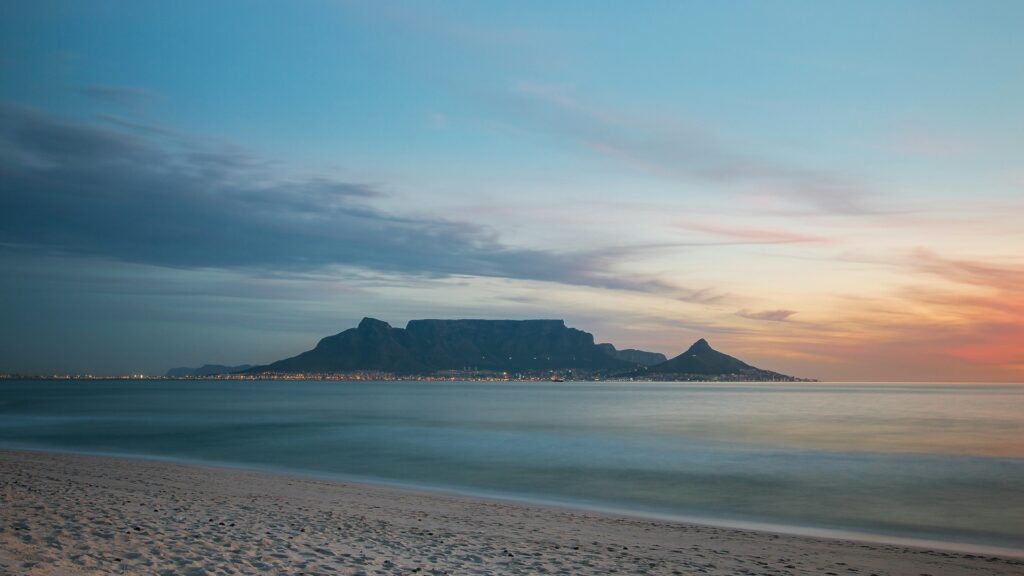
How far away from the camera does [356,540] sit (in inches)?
468

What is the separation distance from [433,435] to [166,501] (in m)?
36.4

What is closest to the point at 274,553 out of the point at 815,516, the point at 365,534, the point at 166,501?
the point at 365,534

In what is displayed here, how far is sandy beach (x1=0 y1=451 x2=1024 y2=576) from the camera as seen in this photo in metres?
9.50

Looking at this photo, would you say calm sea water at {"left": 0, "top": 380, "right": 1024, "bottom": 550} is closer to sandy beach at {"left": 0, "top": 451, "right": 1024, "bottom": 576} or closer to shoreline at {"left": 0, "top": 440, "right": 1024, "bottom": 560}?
shoreline at {"left": 0, "top": 440, "right": 1024, "bottom": 560}

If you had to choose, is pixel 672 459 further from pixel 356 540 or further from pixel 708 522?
pixel 356 540

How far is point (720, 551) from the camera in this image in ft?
44.6

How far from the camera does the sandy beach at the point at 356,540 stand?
950 centimetres

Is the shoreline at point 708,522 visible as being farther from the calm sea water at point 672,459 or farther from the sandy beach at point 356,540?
the sandy beach at point 356,540

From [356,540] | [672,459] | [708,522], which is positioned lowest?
[672,459]

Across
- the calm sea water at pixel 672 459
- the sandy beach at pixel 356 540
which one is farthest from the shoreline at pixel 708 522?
the sandy beach at pixel 356 540

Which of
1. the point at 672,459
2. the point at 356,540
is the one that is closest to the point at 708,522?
the point at 356,540

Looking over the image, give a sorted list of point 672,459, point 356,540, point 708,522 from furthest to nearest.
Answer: point 672,459 < point 708,522 < point 356,540

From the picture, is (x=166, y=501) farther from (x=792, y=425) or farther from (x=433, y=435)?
(x=792, y=425)

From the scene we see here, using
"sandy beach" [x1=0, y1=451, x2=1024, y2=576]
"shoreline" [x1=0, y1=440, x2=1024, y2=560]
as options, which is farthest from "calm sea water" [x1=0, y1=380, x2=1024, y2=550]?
"sandy beach" [x1=0, y1=451, x2=1024, y2=576]
